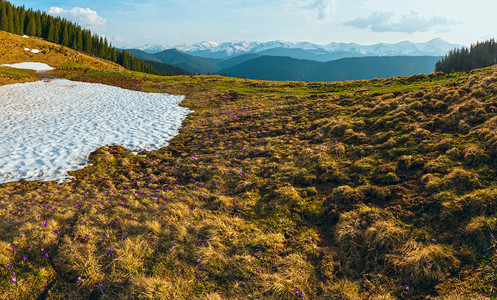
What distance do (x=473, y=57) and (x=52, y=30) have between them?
184 metres

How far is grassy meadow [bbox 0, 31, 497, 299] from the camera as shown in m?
5.05

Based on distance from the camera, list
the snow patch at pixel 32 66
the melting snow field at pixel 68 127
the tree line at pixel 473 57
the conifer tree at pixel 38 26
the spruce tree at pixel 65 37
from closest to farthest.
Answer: the melting snow field at pixel 68 127, the snow patch at pixel 32 66, the tree line at pixel 473 57, the conifer tree at pixel 38 26, the spruce tree at pixel 65 37

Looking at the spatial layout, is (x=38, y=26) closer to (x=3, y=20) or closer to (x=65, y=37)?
(x=65, y=37)

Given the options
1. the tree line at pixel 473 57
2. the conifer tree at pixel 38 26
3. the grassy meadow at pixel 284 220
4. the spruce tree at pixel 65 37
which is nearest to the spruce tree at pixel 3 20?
the conifer tree at pixel 38 26

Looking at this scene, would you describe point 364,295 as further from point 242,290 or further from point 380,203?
point 380,203

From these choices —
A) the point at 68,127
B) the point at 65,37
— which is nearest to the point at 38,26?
the point at 65,37

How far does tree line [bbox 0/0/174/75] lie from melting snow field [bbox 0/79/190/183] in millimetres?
96254

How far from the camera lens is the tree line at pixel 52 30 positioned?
92.3 meters

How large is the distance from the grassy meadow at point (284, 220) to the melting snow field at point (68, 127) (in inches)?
61.1

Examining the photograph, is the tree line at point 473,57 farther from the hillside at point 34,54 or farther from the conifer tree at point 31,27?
the conifer tree at point 31,27

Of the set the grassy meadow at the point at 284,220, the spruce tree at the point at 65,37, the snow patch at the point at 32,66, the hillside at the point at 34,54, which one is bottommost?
the grassy meadow at the point at 284,220

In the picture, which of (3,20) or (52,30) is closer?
(3,20)

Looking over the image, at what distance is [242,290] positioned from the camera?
5.09 metres

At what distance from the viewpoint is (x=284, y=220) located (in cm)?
745
